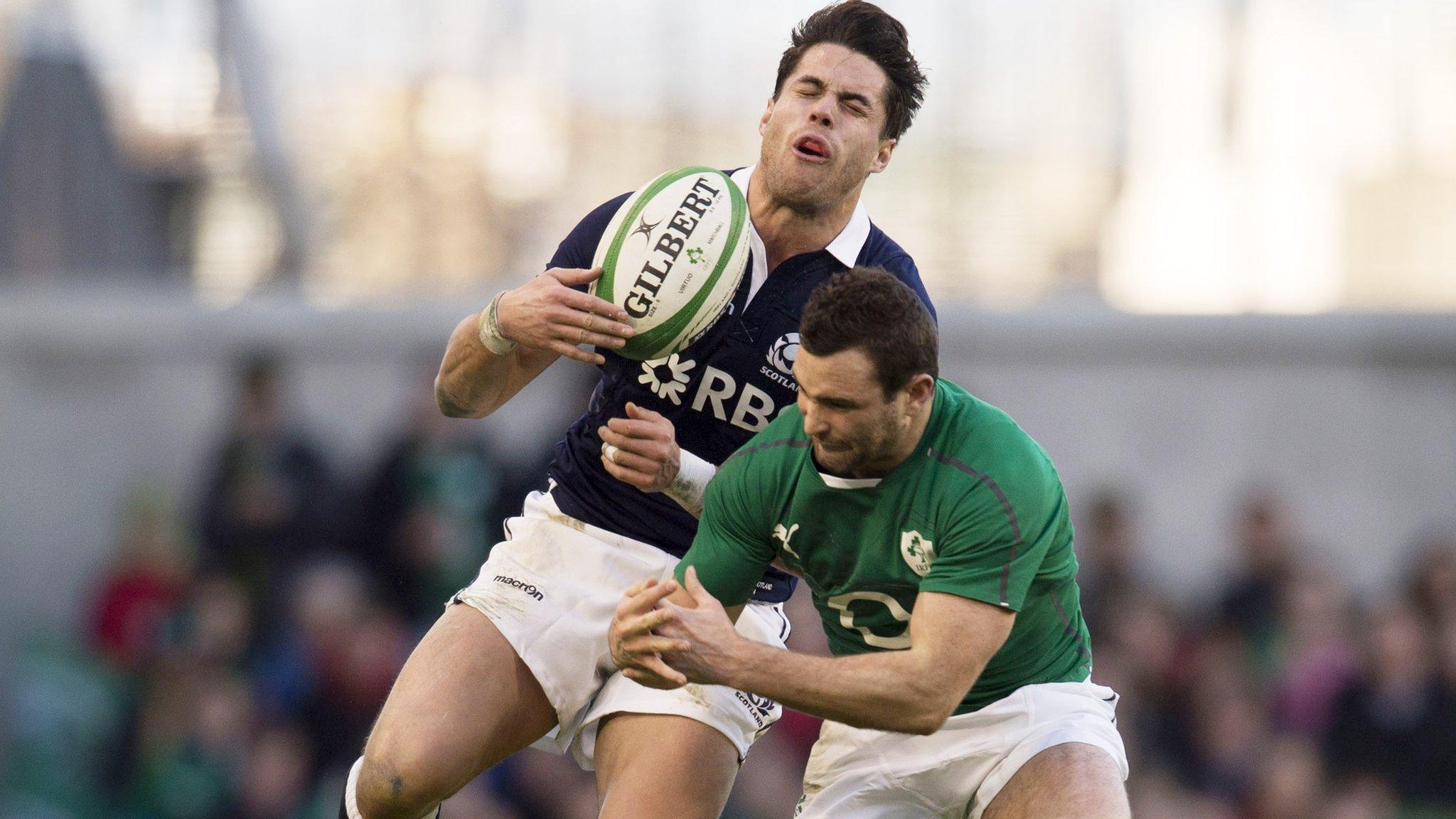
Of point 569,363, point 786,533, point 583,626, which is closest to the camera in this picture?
point 786,533

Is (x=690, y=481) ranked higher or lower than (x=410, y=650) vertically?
higher

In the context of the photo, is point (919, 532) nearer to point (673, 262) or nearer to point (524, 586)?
point (673, 262)

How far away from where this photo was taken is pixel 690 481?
4016 mm

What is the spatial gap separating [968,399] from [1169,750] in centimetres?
455

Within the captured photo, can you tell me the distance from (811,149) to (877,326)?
0.77m

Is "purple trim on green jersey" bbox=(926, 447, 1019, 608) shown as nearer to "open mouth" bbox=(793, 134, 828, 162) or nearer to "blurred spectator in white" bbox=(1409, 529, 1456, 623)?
"open mouth" bbox=(793, 134, 828, 162)

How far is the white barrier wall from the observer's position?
884 cm

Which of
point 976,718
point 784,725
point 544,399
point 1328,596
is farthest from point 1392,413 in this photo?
point 976,718

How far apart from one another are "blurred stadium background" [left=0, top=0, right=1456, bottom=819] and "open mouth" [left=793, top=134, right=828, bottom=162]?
3.97 metres

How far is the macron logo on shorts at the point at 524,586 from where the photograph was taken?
433 centimetres

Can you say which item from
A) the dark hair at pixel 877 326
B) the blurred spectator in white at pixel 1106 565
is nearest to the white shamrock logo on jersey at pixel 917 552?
the dark hair at pixel 877 326

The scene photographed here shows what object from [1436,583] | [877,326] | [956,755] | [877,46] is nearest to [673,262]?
[877,326]

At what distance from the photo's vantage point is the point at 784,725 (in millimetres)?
7477

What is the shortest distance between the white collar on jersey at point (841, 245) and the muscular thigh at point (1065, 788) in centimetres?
132
